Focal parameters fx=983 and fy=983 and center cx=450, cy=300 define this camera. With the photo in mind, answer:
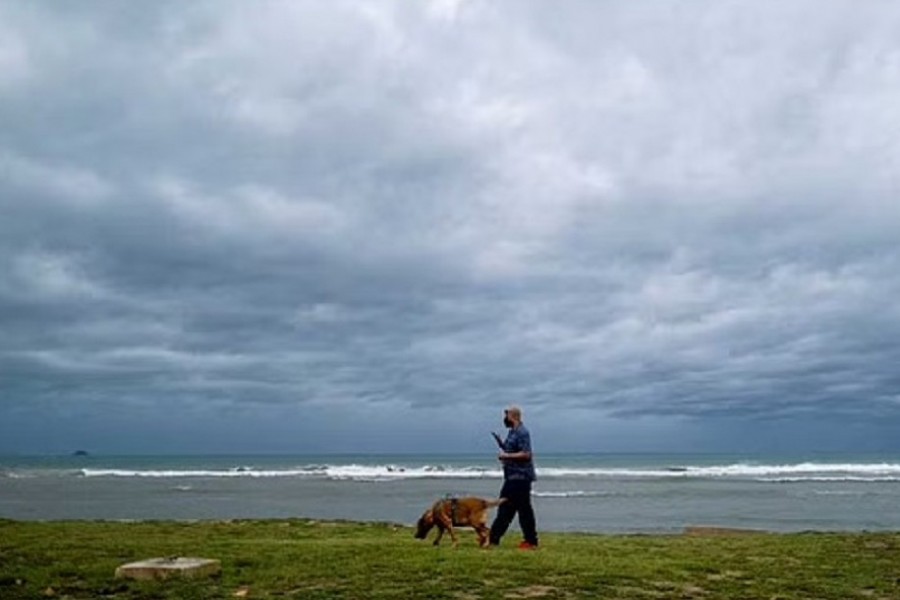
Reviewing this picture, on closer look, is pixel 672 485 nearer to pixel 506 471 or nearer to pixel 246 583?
pixel 506 471

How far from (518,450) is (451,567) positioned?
8.79ft

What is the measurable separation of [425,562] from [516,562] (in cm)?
120

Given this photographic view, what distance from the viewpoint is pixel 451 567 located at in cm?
1255

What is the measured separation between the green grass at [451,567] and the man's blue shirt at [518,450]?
3.68 ft

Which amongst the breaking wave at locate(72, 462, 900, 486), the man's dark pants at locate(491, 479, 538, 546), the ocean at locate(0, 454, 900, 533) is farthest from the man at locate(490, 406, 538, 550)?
the breaking wave at locate(72, 462, 900, 486)

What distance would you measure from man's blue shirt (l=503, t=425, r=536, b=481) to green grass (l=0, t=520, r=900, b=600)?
1122 mm

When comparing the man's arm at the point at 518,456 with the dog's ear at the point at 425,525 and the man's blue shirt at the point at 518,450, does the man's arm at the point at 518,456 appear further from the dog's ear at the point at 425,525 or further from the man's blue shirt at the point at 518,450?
the dog's ear at the point at 425,525

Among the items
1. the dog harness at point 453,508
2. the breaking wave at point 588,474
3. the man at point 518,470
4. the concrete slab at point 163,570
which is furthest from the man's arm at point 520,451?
the breaking wave at point 588,474

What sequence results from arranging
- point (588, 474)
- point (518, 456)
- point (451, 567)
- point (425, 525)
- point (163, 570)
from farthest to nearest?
point (588, 474)
point (425, 525)
point (518, 456)
point (451, 567)
point (163, 570)

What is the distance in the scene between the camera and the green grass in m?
11.3

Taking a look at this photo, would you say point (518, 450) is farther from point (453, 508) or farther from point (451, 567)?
point (451, 567)

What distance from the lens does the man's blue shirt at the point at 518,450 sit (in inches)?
580

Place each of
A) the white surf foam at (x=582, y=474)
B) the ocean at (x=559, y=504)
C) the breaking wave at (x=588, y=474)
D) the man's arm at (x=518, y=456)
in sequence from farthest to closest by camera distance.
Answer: the white surf foam at (x=582, y=474)
the breaking wave at (x=588, y=474)
the ocean at (x=559, y=504)
the man's arm at (x=518, y=456)

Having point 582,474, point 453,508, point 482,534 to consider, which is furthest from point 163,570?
point 582,474
